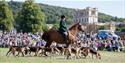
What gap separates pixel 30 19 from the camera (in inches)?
3115

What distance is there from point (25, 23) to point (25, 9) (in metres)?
3.23

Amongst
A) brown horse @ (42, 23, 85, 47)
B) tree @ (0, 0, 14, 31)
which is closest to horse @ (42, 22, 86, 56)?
brown horse @ (42, 23, 85, 47)

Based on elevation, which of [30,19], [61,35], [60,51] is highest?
[61,35]

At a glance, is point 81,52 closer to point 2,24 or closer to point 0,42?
point 0,42

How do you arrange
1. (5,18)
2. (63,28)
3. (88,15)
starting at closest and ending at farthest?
(63,28), (5,18), (88,15)

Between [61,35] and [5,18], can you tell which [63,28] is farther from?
[5,18]

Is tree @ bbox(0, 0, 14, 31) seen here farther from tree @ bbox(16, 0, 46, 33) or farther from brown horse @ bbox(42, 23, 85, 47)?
brown horse @ bbox(42, 23, 85, 47)

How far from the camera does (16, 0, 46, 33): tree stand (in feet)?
258

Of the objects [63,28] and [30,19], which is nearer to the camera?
[63,28]

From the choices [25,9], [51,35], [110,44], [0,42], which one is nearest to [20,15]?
[25,9]

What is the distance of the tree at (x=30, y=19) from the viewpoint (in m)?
78.6

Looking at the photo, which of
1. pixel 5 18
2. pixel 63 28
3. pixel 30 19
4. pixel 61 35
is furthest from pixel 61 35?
pixel 5 18

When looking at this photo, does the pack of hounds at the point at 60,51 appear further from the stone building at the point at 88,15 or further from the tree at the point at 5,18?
the stone building at the point at 88,15

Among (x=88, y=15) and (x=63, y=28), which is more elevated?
(x=63, y=28)
